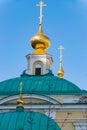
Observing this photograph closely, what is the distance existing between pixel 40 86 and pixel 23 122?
7.15 metres

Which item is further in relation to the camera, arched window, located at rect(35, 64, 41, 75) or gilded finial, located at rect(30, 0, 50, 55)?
gilded finial, located at rect(30, 0, 50, 55)

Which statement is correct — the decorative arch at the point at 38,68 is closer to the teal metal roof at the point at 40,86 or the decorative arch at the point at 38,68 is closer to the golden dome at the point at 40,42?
the golden dome at the point at 40,42

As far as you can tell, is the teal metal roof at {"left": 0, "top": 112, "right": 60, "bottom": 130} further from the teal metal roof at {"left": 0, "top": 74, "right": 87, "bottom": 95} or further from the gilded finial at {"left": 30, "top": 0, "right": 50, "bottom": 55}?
the gilded finial at {"left": 30, "top": 0, "right": 50, "bottom": 55}

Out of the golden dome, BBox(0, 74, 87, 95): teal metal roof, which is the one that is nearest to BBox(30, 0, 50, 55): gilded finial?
the golden dome

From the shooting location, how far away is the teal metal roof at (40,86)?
92.5 ft

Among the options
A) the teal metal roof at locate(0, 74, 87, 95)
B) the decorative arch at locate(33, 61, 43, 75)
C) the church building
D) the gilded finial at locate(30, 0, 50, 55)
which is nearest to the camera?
the church building

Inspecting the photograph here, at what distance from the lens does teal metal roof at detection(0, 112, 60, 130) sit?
21.1 metres

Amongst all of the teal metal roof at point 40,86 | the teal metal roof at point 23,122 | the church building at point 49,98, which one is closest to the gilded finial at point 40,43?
the church building at point 49,98

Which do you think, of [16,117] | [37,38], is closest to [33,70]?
[37,38]

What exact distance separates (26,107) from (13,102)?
2.29ft

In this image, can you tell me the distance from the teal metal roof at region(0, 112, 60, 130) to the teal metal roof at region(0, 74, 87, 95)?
566 centimetres

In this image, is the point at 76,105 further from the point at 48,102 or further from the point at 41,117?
the point at 41,117

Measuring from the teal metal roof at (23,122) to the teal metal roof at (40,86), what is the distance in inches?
223

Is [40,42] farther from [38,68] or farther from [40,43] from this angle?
[38,68]
